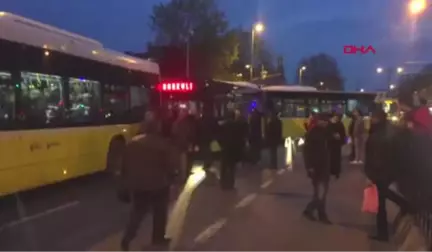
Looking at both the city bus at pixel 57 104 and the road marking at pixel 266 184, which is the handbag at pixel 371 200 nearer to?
the city bus at pixel 57 104

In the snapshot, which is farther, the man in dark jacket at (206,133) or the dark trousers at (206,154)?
the man in dark jacket at (206,133)

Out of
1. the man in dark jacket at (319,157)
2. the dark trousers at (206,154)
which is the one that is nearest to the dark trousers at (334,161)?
the man in dark jacket at (319,157)

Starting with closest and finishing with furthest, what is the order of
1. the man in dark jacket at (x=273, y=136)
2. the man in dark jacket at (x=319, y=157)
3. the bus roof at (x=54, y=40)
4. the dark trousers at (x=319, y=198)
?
the man in dark jacket at (x=319, y=157), the dark trousers at (x=319, y=198), the bus roof at (x=54, y=40), the man in dark jacket at (x=273, y=136)

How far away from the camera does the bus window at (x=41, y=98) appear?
14040 millimetres

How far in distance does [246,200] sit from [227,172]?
1868 millimetres

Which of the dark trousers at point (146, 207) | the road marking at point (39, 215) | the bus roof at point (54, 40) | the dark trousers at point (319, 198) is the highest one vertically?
the bus roof at point (54, 40)

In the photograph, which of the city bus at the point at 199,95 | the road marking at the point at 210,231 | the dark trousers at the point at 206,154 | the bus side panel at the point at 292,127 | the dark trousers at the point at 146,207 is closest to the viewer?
the dark trousers at the point at 146,207

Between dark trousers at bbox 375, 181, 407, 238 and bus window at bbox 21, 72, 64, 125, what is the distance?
658 centimetres

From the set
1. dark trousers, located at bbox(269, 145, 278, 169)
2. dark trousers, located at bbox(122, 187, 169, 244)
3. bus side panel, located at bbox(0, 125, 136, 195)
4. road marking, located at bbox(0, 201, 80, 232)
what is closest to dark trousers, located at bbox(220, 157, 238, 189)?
bus side panel, located at bbox(0, 125, 136, 195)

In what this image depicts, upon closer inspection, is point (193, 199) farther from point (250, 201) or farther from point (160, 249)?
point (160, 249)

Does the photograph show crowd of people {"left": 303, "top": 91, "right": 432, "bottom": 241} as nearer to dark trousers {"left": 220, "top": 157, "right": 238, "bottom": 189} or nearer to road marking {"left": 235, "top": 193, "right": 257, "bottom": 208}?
road marking {"left": 235, "top": 193, "right": 257, "bottom": 208}

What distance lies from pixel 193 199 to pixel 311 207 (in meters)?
3.39

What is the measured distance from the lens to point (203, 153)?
21172mm

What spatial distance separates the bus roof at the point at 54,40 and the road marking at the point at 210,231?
4.79m
